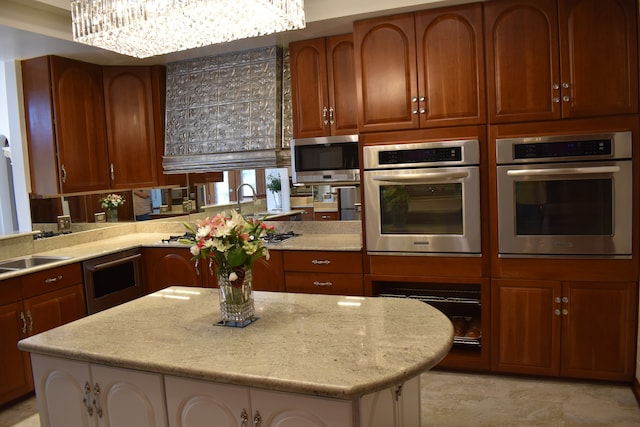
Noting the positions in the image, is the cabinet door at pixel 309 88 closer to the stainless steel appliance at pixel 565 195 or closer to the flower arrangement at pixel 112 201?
the stainless steel appliance at pixel 565 195

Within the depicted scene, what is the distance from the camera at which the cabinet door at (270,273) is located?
3.68 metres

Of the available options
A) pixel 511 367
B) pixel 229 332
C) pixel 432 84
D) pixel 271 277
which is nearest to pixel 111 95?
pixel 271 277

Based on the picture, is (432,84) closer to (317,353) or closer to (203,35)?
(203,35)

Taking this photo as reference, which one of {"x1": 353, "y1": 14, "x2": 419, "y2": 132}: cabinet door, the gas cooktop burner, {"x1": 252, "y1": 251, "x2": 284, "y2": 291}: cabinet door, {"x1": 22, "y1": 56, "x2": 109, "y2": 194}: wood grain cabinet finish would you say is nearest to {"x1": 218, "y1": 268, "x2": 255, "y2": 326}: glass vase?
{"x1": 252, "y1": 251, "x2": 284, "y2": 291}: cabinet door

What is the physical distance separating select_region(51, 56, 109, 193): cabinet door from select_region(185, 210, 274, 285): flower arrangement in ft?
8.94

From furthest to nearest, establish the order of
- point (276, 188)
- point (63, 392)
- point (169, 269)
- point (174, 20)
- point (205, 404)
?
1. point (276, 188)
2. point (169, 269)
3. point (174, 20)
4. point (63, 392)
5. point (205, 404)

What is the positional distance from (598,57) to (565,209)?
92cm

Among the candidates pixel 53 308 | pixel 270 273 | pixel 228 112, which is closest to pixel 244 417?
pixel 270 273

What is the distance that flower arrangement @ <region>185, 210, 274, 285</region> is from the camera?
6.07 feet

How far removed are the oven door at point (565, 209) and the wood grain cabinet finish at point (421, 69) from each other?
1.68 feet

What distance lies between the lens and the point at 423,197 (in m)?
3.26

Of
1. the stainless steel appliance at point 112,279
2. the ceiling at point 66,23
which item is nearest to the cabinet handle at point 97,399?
the stainless steel appliance at point 112,279

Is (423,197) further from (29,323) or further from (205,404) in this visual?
(29,323)

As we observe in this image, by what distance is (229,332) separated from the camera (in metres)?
1.88
